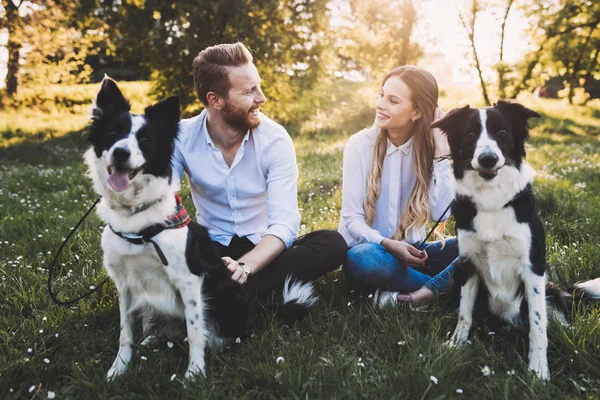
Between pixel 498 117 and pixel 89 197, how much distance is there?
18.9 ft

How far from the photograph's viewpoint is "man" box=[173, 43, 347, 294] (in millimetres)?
3209

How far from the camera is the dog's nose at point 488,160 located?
94.0 inches

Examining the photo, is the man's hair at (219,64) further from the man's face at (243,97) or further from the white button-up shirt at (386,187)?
the white button-up shirt at (386,187)

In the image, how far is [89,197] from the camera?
656 cm

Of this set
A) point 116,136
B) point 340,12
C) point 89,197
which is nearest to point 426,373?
point 116,136

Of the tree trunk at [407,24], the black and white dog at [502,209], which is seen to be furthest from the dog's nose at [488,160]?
the tree trunk at [407,24]

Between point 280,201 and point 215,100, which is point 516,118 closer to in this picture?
point 280,201

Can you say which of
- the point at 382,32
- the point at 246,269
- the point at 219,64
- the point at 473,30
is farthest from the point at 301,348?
the point at 473,30

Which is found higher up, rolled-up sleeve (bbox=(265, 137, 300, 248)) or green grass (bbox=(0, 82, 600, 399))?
rolled-up sleeve (bbox=(265, 137, 300, 248))

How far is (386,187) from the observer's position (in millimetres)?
3570

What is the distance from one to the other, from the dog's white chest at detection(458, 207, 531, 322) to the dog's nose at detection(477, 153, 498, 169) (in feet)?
0.99

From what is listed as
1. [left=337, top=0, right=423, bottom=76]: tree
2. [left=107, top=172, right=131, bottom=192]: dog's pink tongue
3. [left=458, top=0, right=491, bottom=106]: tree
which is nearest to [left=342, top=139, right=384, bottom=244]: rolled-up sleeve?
[left=107, top=172, right=131, bottom=192]: dog's pink tongue

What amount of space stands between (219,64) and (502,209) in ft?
6.77

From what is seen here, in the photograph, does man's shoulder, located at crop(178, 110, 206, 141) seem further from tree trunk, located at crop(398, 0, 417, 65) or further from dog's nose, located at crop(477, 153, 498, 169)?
tree trunk, located at crop(398, 0, 417, 65)
